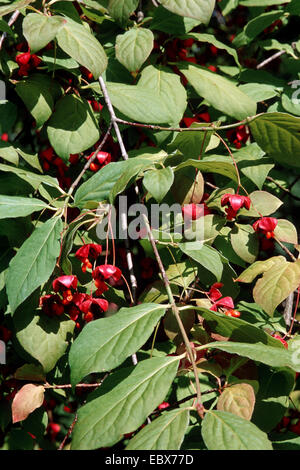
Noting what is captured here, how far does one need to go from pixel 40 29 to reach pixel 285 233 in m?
0.78

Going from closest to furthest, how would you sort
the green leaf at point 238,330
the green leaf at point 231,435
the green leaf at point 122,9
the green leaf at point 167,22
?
1. the green leaf at point 231,435
2. the green leaf at point 238,330
3. the green leaf at point 122,9
4. the green leaf at point 167,22

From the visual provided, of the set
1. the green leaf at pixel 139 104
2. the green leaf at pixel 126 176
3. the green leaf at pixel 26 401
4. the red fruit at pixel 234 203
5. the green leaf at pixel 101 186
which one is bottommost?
the green leaf at pixel 26 401

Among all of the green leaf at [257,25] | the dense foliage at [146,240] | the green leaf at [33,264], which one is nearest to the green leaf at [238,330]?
the dense foliage at [146,240]

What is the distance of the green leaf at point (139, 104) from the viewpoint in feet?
4.89

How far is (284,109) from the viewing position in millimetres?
1825

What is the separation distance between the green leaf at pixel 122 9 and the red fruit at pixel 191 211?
58 cm

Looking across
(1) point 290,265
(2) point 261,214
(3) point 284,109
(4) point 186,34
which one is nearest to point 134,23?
(4) point 186,34

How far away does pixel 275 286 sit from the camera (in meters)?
1.35

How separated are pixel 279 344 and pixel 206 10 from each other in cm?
84

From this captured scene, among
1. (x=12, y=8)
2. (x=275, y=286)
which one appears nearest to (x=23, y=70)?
(x=12, y=8)

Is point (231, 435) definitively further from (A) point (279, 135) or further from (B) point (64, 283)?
(A) point (279, 135)

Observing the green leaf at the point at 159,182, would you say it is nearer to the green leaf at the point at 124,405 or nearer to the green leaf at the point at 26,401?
the green leaf at the point at 124,405

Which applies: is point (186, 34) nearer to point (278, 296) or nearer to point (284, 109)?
point (284, 109)

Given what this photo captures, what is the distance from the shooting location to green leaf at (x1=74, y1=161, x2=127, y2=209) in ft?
4.32
